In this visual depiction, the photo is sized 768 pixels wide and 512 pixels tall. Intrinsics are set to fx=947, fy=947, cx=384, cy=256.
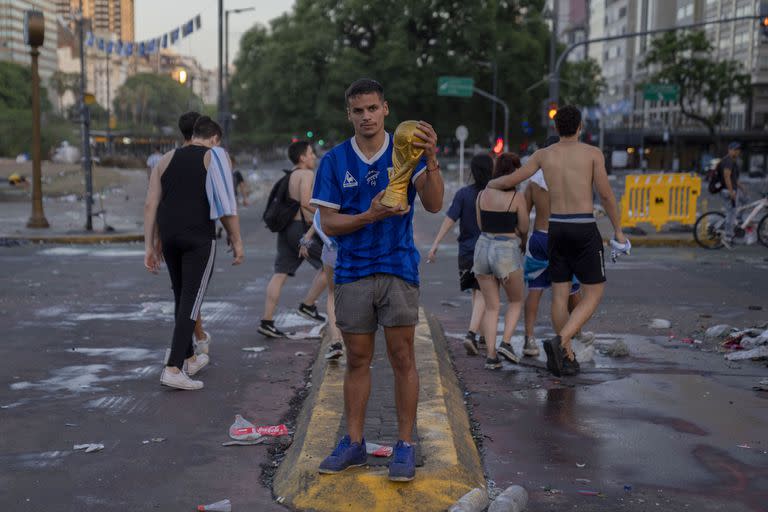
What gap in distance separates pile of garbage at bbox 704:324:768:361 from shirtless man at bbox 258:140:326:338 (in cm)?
361

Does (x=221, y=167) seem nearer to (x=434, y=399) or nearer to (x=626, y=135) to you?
(x=434, y=399)

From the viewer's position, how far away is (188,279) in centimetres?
662

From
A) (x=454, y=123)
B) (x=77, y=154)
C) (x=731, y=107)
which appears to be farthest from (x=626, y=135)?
(x=77, y=154)

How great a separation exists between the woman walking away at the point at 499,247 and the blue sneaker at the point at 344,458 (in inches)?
118

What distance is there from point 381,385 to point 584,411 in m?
1.36

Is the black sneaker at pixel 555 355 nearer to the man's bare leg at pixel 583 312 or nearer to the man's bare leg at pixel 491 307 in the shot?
the man's bare leg at pixel 583 312

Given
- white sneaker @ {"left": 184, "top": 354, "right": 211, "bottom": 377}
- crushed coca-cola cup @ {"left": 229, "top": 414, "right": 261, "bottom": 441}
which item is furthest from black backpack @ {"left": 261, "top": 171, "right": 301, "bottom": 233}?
crushed coca-cola cup @ {"left": 229, "top": 414, "right": 261, "bottom": 441}

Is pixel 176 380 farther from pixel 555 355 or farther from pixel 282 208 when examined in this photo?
pixel 555 355

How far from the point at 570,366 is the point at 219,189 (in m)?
2.86

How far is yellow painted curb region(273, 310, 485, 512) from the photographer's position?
4.28 m

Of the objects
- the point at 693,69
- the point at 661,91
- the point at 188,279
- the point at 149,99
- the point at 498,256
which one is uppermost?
the point at 149,99

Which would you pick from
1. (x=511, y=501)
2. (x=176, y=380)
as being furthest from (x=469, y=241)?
(x=511, y=501)

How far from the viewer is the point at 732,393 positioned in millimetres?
6680

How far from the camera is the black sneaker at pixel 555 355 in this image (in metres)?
6.78
